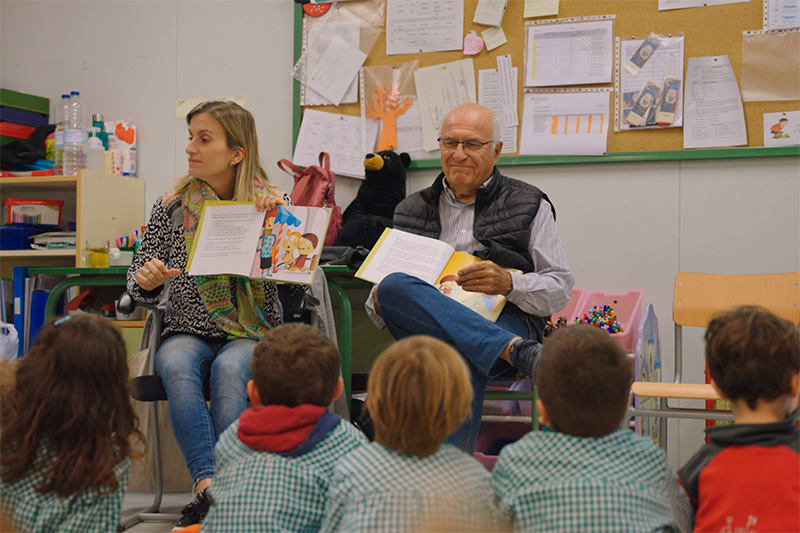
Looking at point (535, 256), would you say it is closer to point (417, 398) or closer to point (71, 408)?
point (417, 398)

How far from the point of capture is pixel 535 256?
2.47 meters

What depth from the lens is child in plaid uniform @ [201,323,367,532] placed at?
4.21ft

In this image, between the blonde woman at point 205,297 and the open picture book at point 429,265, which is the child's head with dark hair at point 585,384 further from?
the blonde woman at point 205,297

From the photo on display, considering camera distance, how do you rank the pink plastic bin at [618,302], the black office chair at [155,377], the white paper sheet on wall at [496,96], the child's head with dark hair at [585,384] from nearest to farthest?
the child's head with dark hair at [585,384]
the black office chair at [155,377]
the pink plastic bin at [618,302]
the white paper sheet on wall at [496,96]

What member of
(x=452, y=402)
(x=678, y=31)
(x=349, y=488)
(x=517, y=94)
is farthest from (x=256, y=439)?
(x=678, y=31)

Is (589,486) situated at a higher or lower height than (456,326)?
lower

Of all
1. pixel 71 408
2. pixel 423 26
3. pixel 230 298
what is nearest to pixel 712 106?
pixel 423 26

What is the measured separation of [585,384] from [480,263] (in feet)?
3.27

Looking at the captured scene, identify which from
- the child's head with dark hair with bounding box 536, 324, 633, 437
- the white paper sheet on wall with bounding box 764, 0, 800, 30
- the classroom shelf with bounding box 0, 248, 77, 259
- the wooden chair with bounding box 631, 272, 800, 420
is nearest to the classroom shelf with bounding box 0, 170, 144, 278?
the classroom shelf with bounding box 0, 248, 77, 259

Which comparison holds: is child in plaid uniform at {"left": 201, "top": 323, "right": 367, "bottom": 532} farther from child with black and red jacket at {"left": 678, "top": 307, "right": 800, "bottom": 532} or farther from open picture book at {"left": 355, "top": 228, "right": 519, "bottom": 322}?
open picture book at {"left": 355, "top": 228, "right": 519, "bottom": 322}

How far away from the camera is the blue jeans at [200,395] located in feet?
6.82

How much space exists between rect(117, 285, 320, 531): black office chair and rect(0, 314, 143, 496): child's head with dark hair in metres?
0.78

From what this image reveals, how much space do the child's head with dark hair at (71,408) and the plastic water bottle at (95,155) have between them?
7.67 ft

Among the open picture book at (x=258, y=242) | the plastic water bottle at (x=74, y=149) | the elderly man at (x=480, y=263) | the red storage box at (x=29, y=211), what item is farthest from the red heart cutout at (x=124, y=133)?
the elderly man at (x=480, y=263)
